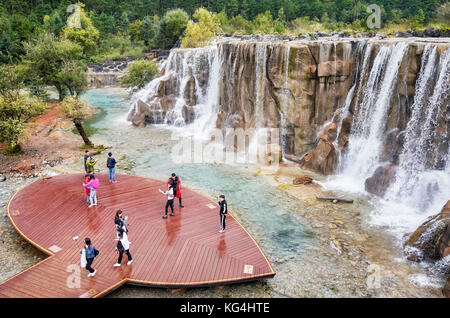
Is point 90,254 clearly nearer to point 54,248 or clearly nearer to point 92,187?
Answer: point 54,248

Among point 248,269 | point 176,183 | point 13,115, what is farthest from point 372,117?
point 13,115

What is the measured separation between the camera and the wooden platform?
34.0 ft

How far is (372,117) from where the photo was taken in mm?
19062

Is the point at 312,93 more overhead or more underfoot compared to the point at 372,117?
more overhead

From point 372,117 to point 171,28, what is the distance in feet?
144

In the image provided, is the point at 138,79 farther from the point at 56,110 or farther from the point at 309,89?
the point at 309,89

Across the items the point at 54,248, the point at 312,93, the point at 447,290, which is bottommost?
the point at 447,290

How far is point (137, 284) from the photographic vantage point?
34.2 ft

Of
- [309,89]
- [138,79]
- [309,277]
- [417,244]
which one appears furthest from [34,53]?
[417,244]

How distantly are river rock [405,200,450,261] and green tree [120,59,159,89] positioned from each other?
3409 cm

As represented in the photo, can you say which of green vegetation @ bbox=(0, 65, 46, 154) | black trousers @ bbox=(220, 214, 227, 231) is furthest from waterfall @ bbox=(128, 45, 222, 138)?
black trousers @ bbox=(220, 214, 227, 231)

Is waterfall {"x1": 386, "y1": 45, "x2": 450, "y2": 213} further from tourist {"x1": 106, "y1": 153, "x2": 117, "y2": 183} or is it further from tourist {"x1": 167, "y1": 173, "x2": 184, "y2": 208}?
tourist {"x1": 106, "y1": 153, "x2": 117, "y2": 183}

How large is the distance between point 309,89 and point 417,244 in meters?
12.1
